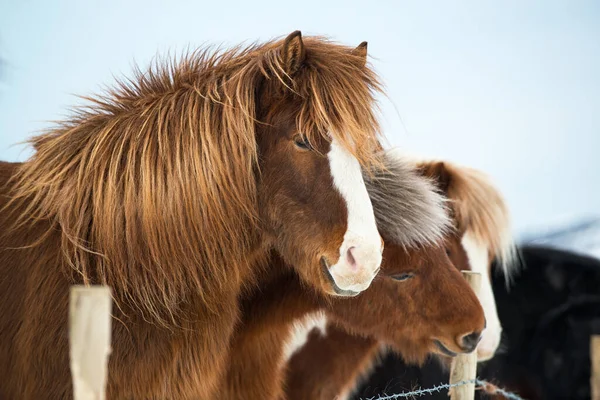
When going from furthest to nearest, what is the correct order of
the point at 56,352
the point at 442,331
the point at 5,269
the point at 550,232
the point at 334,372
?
the point at 550,232, the point at 334,372, the point at 442,331, the point at 5,269, the point at 56,352

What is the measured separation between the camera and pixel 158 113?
8.96 ft

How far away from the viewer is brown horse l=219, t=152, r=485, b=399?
11.8 feet

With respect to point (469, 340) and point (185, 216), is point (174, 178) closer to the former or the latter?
point (185, 216)

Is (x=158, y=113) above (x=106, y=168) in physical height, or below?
above

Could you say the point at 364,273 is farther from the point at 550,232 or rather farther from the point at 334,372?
the point at 550,232

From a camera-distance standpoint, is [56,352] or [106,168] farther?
[106,168]

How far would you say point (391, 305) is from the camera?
379 cm

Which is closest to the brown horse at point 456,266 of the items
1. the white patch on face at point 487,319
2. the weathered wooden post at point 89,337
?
the white patch on face at point 487,319

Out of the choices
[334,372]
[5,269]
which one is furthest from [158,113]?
[334,372]

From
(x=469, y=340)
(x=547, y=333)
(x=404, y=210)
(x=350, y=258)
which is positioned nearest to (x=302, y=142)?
(x=350, y=258)

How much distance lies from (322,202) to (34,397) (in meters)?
1.21

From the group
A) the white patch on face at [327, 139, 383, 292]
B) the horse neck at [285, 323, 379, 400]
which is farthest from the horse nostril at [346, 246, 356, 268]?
the horse neck at [285, 323, 379, 400]

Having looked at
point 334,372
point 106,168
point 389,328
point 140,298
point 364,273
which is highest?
point 106,168

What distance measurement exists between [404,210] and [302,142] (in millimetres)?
1213
